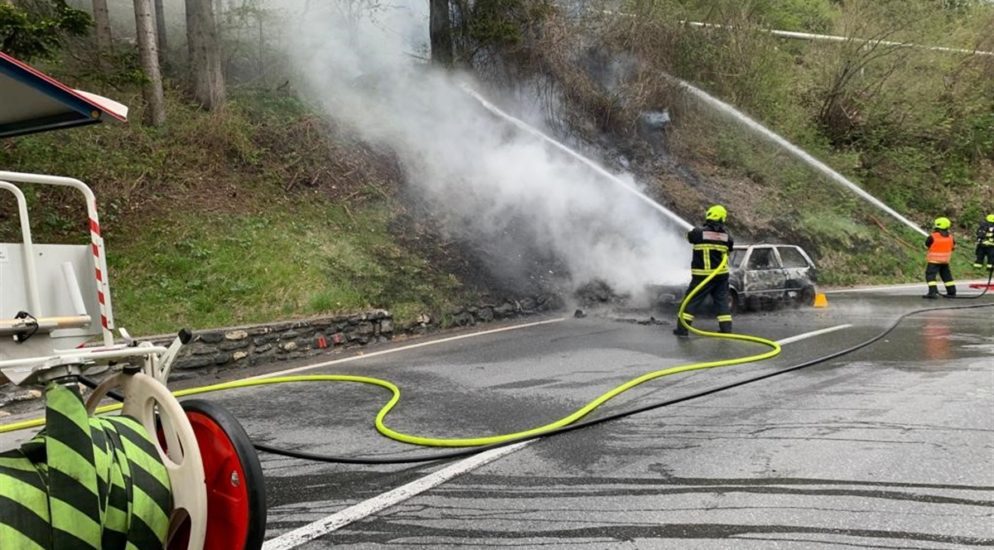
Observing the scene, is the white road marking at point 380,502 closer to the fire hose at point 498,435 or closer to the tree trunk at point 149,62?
the fire hose at point 498,435

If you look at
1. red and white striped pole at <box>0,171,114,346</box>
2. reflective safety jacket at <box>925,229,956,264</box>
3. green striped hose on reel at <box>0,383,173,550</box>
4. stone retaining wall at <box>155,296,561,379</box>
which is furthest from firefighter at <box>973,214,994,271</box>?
green striped hose on reel at <box>0,383,173,550</box>

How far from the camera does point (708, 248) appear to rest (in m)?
9.09

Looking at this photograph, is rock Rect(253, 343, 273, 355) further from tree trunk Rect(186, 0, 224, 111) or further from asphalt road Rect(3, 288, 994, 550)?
tree trunk Rect(186, 0, 224, 111)

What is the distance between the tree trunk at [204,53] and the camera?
12047 mm

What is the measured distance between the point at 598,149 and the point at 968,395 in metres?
12.4

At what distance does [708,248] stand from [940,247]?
6650 mm

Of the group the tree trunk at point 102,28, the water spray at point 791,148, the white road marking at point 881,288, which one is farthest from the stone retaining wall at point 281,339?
the water spray at point 791,148

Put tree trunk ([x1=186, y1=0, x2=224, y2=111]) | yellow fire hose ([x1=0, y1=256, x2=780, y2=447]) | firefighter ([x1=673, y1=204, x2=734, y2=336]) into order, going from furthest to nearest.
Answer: tree trunk ([x1=186, y1=0, x2=224, y2=111]) → firefighter ([x1=673, y1=204, x2=734, y2=336]) → yellow fire hose ([x1=0, y1=256, x2=780, y2=447])

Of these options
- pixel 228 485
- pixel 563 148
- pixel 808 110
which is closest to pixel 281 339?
pixel 228 485

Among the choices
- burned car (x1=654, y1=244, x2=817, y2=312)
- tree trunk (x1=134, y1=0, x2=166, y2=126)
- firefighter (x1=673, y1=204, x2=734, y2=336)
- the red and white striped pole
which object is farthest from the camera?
burned car (x1=654, y1=244, x2=817, y2=312)

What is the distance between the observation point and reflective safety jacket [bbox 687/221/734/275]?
29.8 ft

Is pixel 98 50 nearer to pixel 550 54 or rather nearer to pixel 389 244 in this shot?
pixel 389 244

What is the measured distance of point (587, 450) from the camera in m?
4.37

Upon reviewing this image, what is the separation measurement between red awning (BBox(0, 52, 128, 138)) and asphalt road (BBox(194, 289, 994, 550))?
219 cm
